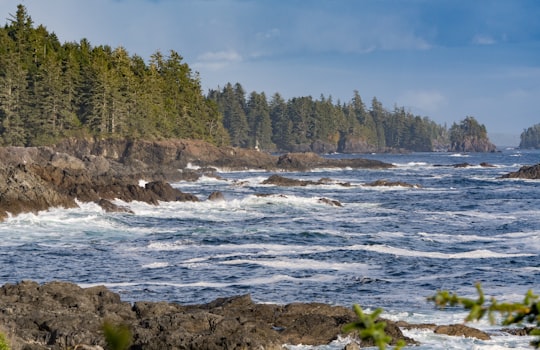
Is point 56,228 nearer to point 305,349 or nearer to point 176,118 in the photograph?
point 305,349

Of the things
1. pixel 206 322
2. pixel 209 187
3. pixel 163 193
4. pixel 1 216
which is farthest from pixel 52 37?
pixel 206 322

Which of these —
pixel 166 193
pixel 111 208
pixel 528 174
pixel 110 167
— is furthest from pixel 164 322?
pixel 528 174

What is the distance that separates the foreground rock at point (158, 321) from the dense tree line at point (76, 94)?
67157mm

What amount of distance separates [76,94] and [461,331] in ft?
277

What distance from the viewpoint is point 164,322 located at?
1477cm

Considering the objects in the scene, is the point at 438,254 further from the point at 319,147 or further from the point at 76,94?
the point at 319,147

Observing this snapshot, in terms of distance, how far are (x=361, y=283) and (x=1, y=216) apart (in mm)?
18982

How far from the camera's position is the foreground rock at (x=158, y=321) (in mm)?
13641

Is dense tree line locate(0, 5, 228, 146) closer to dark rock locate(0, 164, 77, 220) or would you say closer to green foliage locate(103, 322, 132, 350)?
dark rock locate(0, 164, 77, 220)

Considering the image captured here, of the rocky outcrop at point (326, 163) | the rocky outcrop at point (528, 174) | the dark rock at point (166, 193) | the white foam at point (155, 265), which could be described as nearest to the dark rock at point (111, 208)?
the dark rock at point (166, 193)

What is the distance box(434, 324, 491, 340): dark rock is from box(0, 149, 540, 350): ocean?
23cm

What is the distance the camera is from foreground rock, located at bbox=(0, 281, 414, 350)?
13.6 meters

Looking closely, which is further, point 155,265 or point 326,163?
point 326,163

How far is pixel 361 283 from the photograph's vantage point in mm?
23156
